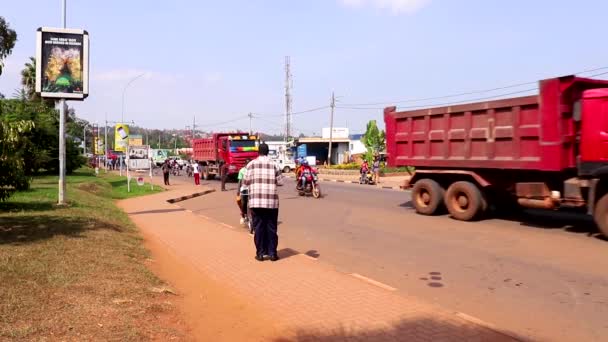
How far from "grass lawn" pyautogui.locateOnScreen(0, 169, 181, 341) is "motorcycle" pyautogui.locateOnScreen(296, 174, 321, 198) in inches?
411

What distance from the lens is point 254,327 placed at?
15.2 feet

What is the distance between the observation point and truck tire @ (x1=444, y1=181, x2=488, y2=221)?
465 inches

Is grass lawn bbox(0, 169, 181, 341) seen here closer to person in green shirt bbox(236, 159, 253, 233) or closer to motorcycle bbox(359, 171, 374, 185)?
person in green shirt bbox(236, 159, 253, 233)

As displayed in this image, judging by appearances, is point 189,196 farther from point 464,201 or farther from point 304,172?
point 464,201

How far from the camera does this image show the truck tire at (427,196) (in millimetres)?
13016

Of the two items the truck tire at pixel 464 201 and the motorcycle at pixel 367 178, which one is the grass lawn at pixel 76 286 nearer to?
the truck tire at pixel 464 201

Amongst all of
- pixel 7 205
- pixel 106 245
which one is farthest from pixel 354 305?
pixel 7 205

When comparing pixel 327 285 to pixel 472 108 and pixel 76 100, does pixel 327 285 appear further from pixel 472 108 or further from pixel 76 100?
pixel 76 100

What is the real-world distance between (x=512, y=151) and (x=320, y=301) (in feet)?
24.0

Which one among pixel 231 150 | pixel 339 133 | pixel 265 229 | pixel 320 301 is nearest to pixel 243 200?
pixel 265 229

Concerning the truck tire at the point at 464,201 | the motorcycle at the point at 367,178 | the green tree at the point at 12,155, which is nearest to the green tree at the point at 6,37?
the green tree at the point at 12,155

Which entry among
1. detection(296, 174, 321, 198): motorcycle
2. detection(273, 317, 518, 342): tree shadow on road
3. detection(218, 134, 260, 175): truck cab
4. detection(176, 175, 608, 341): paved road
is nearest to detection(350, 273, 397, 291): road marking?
detection(176, 175, 608, 341): paved road

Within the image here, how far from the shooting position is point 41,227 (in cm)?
885

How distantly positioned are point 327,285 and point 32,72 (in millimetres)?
47512
